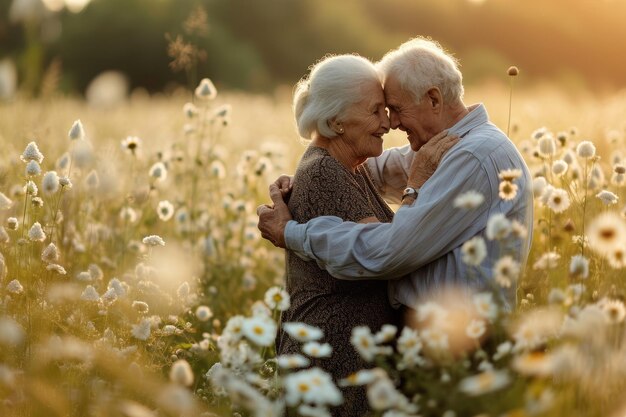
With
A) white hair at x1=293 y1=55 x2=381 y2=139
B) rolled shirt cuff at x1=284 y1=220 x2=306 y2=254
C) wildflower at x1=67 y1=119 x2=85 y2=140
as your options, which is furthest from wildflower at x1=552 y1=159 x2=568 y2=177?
wildflower at x1=67 y1=119 x2=85 y2=140

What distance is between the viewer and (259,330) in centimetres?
304

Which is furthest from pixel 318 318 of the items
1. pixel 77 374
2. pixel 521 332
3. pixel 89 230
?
pixel 89 230

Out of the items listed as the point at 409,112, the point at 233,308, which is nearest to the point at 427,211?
the point at 409,112

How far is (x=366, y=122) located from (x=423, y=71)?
14.4 inches

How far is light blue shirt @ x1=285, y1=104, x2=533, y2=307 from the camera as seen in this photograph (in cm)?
409

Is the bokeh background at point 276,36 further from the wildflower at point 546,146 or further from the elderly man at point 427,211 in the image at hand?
the elderly man at point 427,211

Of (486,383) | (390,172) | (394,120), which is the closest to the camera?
(486,383)

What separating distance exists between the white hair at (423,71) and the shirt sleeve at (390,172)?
78 cm

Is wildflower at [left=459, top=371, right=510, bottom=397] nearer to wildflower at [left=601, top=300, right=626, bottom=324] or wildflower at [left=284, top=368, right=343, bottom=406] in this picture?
wildflower at [left=284, top=368, right=343, bottom=406]

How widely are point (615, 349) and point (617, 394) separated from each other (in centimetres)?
23

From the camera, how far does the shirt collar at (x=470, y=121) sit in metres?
4.48

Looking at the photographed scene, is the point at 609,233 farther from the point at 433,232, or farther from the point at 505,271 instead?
the point at 433,232

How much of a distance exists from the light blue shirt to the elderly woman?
144mm

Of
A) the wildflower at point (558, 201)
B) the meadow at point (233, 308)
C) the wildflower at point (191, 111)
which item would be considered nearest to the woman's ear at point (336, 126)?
the meadow at point (233, 308)
